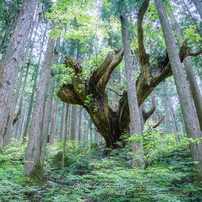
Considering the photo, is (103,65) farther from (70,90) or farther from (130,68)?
(70,90)

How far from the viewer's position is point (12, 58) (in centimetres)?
357

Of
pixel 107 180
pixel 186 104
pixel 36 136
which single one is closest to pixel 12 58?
pixel 36 136

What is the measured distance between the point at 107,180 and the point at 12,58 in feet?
12.7

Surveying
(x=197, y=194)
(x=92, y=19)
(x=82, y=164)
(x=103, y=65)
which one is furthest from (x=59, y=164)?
(x=92, y=19)

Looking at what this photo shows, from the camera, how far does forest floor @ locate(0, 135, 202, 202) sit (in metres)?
2.62

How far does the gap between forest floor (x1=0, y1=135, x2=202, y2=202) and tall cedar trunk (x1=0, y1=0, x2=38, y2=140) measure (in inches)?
77.3

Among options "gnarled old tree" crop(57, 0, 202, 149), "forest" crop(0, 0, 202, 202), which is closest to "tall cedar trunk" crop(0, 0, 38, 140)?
"forest" crop(0, 0, 202, 202)

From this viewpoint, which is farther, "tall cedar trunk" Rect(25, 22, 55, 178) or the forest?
"tall cedar trunk" Rect(25, 22, 55, 178)

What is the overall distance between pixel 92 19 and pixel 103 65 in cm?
264

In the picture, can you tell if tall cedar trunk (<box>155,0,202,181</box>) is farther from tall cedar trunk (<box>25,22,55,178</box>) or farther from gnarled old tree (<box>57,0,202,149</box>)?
tall cedar trunk (<box>25,22,55,178</box>)

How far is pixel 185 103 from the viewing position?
479 cm

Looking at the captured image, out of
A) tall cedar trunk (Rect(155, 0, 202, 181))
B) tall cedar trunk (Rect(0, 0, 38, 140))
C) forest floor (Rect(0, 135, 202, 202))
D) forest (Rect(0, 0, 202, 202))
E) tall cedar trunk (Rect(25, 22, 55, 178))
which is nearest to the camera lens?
forest floor (Rect(0, 135, 202, 202))

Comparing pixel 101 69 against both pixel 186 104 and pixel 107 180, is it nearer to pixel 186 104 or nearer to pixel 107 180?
pixel 186 104

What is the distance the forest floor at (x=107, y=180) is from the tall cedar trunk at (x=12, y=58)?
6.45 ft
